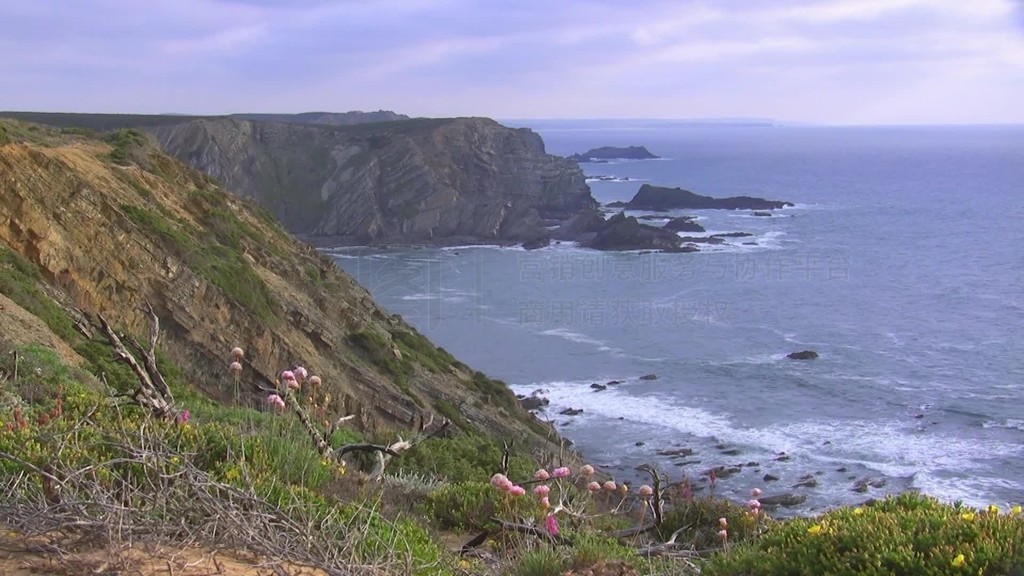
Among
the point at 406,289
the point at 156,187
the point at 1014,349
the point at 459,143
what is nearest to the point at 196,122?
the point at 459,143

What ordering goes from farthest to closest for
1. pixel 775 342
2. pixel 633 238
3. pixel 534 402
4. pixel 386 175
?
pixel 386 175, pixel 633 238, pixel 775 342, pixel 534 402

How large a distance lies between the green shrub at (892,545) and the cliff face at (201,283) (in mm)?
13053

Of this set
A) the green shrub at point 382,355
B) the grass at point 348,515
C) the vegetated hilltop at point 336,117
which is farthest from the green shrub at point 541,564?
the vegetated hilltop at point 336,117

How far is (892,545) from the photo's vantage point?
13.2ft

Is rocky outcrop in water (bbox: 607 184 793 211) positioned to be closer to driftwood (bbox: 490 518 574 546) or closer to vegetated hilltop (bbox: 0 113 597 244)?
vegetated hilltop (bbox: 0 113 597 244)

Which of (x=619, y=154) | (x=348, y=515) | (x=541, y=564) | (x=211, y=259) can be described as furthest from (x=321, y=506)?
(x=619, y=154)

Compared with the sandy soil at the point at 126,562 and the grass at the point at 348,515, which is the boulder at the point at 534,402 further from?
the sandy soil at the point at 126,562

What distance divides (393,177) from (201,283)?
6459cm

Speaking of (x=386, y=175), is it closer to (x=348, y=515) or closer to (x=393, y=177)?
(x=393, y=177)

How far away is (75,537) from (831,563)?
3179 mm

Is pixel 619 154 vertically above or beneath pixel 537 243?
above

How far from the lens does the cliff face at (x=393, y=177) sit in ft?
271

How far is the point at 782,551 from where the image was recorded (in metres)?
4.41

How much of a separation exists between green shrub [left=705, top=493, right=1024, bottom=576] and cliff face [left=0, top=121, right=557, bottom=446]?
13.1 meters
